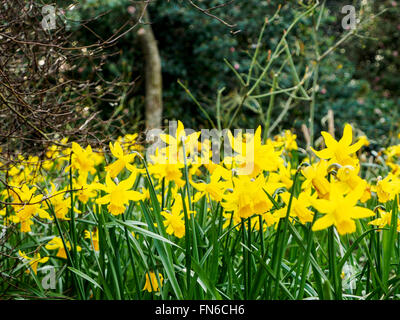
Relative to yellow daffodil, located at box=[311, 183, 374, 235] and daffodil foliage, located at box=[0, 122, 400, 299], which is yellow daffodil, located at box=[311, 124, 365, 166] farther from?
yellow daffodil, located at box=[311, 183, 374, 235]

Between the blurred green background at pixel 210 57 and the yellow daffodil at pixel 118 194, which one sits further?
the blurred green background at pixel 210 57

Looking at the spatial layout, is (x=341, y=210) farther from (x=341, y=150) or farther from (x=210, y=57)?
(x=210, y=57)

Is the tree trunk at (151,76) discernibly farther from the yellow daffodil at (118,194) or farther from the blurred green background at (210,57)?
the yellow daffodil at (118,194)

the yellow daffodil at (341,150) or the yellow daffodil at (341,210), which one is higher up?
the yellow daffodil at (341,150)

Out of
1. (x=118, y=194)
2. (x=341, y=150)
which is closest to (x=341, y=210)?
(x=341, y=150)

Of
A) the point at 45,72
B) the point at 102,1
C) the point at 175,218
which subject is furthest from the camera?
the point at 102,1

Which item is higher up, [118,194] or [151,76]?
[151,76]

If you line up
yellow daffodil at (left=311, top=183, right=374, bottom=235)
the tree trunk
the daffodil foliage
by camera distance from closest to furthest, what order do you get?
yellow daffodil at (left=311, top=183, right=374, bottom=235) < the daffodil foliage < the tree trunk

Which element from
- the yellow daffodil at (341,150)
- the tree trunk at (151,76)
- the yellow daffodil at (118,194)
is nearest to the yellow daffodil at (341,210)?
the yellow daffodil at (341,150)

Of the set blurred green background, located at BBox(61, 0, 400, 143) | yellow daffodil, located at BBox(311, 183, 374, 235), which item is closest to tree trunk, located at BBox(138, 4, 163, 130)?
blurred green background, located at BBox(61, 0, 400, 143)
